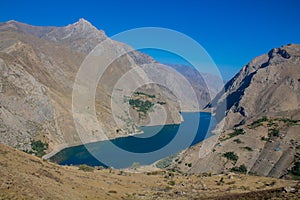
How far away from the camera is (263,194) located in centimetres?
1944

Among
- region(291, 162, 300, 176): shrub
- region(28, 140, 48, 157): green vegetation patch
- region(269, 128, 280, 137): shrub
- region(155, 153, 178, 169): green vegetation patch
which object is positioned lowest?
region(291, 162, 300, 176): shrub

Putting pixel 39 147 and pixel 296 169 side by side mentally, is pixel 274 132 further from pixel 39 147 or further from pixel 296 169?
pixel 39 147

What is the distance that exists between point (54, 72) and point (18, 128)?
65.8 metres

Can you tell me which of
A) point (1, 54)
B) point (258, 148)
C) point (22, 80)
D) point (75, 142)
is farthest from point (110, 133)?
point (258, 148)

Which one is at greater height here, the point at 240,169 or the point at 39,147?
the point at 39,147

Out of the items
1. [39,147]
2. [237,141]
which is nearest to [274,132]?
[237,141]

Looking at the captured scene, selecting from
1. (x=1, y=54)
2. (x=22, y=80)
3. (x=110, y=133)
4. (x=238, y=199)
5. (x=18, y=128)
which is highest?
(x=1, y=54)

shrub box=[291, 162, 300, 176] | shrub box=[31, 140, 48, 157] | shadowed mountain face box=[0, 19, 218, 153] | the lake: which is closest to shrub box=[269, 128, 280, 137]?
shrub box=[291, 162, 300, 176]

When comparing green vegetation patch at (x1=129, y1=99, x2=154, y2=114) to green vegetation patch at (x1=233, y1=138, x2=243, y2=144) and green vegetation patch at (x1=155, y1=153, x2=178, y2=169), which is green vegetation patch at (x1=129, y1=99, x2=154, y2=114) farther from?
green vegetation patch at (x1=233, y1=138, x2=243, y2=144)

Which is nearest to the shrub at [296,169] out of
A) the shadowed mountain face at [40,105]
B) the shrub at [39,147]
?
the shrub at [39,147]

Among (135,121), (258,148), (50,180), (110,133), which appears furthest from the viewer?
(135,121)

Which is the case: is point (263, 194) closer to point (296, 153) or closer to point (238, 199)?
point (238, 199)

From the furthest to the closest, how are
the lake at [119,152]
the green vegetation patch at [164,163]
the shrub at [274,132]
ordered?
the lake at [119,152], the shrub at [274,132], the green vegetation patch at [164,163]

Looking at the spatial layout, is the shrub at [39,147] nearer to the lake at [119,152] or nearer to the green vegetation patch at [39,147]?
the green vegetation patch at [39,147]
